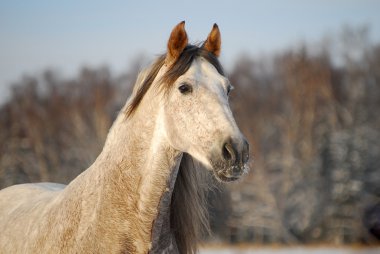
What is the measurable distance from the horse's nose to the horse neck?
22.6 inches

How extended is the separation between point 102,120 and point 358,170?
13750mm

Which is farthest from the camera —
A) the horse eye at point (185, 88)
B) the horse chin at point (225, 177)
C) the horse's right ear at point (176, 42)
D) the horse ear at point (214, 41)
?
the horse ear at point (214, 41)

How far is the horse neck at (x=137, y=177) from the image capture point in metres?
4.45

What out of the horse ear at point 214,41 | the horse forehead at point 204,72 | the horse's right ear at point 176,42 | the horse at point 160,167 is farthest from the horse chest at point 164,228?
the horse ear at point 214,41

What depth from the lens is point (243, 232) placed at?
2948 cm

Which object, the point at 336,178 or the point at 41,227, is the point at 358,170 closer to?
the point at 336,178

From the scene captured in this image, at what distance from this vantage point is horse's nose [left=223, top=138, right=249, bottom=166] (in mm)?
4043

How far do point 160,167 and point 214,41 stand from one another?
1189mm

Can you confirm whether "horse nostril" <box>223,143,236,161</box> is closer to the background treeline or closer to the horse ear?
the horse ear

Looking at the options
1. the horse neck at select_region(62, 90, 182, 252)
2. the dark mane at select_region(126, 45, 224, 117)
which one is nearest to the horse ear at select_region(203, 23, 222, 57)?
the dark mane at select_region(126, 45, 224, 117)

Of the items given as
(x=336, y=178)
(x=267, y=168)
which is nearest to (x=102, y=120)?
(x=267, y=168)

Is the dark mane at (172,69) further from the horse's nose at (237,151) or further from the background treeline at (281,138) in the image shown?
the background treeline at (281,138)

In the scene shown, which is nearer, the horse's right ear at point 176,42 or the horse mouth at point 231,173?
the horse mouth at point 231,173

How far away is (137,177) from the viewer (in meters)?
4.54
